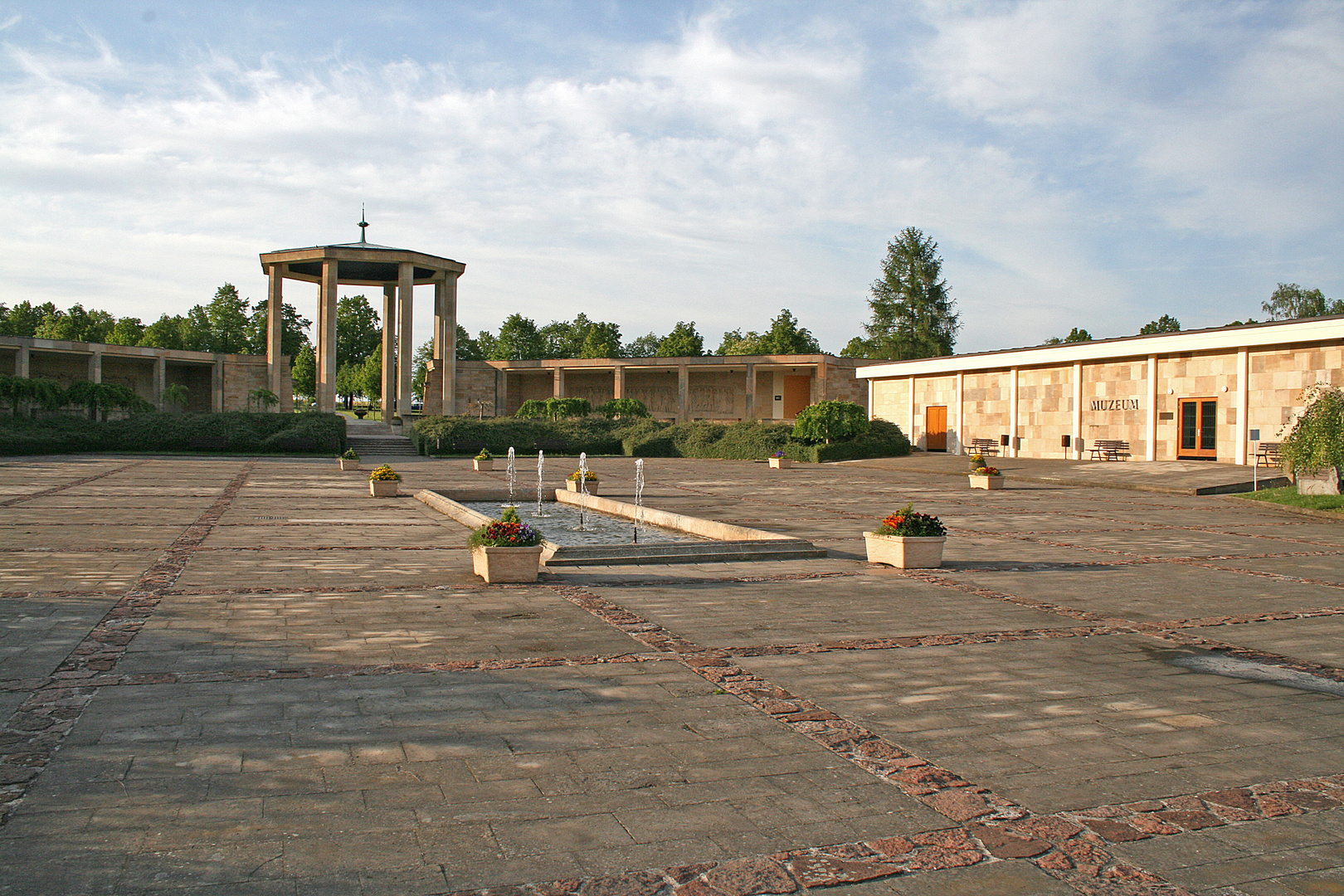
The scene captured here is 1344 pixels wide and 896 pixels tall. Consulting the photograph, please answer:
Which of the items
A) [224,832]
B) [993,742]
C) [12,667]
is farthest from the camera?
[12,667]

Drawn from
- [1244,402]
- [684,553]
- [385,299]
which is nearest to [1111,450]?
[1244,402]

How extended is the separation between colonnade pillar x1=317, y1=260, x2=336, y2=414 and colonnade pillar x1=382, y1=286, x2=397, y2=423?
8.32ft

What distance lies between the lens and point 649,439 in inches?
Answer: 1623

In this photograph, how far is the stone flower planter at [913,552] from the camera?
34.2ft

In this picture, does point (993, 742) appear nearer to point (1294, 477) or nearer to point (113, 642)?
point (113, 642)

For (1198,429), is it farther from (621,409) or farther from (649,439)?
(621,409)

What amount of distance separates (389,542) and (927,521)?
6829mm

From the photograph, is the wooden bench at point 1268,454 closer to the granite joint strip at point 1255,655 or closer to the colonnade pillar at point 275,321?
the granite joint strip at point 1255,655

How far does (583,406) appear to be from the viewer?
160 ft

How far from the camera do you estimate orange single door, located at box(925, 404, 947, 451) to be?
37469 millimetres

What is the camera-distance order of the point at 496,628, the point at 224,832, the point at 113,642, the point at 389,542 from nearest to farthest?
1. the point at 224,832
2. the point at 113,642
3. the point at 496,628
4. the point at 389,542

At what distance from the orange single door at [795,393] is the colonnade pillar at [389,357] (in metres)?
22.8

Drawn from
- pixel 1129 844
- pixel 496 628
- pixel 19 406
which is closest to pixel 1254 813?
pixel 1129 844

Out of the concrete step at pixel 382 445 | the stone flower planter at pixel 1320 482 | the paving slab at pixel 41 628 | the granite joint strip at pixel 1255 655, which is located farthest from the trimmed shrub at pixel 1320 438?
the concrete step at pixel 382 445
